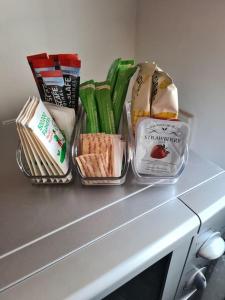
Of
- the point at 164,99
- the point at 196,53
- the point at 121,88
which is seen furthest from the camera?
the point at 196,53

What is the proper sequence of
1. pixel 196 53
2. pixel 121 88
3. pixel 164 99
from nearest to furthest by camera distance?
pixel 164 99 → pixel 121 88 → pixel 196 53

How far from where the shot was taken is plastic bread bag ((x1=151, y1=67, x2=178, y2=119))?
45 cm

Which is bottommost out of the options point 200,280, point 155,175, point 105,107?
point 200,280

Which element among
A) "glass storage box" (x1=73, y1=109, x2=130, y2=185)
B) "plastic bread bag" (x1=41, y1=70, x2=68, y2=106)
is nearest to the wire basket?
"glass storage box" (x1=73, y1=109, x2=130, y2=185)

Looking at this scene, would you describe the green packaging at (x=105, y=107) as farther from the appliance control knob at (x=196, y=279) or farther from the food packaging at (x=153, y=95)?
the appliance control knob at (x=196, y=279)

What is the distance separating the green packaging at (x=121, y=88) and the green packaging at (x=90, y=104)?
52 millimetres

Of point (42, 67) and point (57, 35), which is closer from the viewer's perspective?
point (42, 67)

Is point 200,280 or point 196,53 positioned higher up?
point 196,53

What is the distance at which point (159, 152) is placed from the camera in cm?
50

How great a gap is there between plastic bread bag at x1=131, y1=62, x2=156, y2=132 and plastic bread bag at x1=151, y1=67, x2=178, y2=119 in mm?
12

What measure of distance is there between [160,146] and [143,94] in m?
0.11

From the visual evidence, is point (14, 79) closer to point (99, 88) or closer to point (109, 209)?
point (99, 88)

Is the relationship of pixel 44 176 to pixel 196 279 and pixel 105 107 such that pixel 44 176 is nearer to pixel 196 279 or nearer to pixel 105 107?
pixel 105 107

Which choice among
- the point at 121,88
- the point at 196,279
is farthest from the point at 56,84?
the point at 196,279
